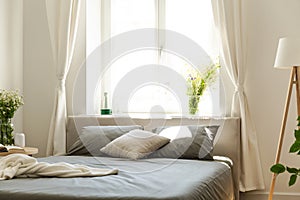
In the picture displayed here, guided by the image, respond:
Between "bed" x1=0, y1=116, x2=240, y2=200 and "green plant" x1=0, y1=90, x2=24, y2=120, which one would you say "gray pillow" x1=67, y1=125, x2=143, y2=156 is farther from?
"green plant" x1=0, y1=90, x2=24, y2=120

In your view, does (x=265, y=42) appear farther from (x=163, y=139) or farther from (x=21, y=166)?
(x=21, y=166)

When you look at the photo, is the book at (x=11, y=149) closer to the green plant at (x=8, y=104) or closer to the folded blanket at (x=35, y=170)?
the green plant at (x=8, y=104)

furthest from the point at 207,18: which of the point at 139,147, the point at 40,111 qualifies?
the point at 40,111

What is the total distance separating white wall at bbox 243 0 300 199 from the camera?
14.6ft

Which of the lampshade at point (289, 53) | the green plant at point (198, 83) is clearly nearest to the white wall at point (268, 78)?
the green plant at point (198, 83)

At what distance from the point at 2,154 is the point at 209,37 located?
2.23 metres

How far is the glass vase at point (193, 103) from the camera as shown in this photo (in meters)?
4.72

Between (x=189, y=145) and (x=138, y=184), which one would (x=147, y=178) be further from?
(x=189, y=145)

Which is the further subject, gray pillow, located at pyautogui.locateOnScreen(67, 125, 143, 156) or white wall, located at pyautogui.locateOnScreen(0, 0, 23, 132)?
white wall, located at pyautogui.locateOnScreen(0, 0, 23, 132)

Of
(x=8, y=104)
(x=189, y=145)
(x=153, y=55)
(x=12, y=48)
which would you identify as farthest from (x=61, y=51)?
(x=189, y=145)

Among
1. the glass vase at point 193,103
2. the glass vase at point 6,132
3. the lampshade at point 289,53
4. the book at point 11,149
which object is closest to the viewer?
the lampshade at point 289,53

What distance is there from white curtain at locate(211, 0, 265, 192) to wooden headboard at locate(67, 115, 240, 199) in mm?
70

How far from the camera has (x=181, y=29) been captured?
16.4 feet

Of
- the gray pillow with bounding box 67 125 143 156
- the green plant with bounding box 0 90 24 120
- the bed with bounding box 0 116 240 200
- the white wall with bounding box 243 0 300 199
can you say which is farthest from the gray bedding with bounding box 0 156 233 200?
the green plant with bounding box 0 90 24 120
